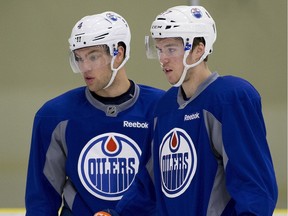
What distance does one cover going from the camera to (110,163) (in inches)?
106

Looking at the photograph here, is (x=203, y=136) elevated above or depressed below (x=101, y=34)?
below

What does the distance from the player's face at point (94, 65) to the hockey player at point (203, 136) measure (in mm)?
366

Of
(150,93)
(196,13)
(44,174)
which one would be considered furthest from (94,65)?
(196,13)

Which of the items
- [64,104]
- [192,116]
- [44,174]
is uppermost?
[192,116]

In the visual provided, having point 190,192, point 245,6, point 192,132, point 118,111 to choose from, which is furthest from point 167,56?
point 245,6

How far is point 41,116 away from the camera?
2.71m

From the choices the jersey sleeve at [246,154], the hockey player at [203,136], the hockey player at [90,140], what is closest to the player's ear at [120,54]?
the hockey player at [90,140]

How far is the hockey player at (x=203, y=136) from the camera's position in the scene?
2061mm

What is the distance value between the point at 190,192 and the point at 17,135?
2.56m

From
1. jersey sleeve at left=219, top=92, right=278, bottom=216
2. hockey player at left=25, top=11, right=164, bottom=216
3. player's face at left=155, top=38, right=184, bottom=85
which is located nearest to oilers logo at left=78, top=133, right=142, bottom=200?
hockey player at left=25, top=11, right=164, bottom=216

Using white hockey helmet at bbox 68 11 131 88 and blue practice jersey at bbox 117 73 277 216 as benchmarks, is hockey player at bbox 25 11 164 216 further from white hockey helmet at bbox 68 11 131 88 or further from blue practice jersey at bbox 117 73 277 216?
blue practice jersey at bbox 117 73 277 216

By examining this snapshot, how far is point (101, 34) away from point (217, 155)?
2.32 feet

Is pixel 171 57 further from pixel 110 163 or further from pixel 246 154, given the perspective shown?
pixel 110 163

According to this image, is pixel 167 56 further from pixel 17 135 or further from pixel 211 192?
pixel 17 135
